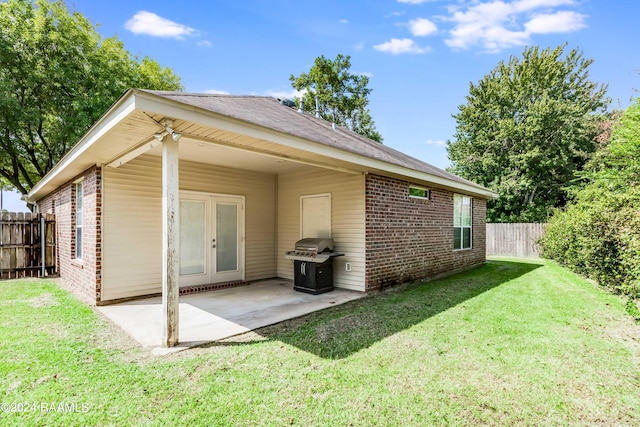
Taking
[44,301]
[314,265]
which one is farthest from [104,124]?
[314,265]

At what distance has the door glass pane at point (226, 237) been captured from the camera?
7242 millimetres

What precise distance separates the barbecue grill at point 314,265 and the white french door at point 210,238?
60.5 inches

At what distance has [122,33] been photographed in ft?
57.6

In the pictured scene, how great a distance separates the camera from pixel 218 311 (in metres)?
5.14

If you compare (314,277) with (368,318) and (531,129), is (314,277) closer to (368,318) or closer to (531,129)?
(368,318)

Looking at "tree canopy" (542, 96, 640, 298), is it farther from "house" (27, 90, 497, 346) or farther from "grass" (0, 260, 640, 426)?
"house" (27, 90, 497, 346)

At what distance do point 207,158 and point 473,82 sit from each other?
73.7 ft

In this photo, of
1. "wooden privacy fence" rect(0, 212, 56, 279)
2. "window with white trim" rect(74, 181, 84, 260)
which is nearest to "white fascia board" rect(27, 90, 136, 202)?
"window with white trim" rect(74, 181, 84, 260)

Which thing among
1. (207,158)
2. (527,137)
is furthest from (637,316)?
(527,137)

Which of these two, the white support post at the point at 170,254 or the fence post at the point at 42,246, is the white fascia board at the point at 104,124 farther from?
the fence post at the point at 42,246

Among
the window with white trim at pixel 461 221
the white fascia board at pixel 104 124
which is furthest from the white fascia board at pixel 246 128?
the window with white trim at pixel 461 221

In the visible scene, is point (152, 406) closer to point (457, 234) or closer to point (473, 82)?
point (457, 234)

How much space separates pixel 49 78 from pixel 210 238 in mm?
13146

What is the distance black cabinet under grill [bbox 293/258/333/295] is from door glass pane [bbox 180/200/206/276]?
211 cm
